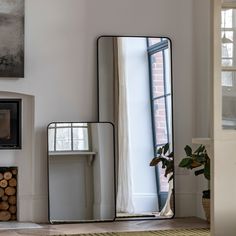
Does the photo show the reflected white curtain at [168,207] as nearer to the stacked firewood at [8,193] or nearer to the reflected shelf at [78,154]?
the reflected shelf at [78,154]

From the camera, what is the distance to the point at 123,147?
6707 millimetres

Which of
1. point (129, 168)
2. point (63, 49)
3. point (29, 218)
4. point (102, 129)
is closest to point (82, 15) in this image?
point (63, 49)

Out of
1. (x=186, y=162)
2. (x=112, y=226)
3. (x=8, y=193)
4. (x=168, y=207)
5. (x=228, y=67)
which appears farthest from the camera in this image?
(x=168, y=207)

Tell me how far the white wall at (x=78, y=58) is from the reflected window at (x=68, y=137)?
0.31 ft

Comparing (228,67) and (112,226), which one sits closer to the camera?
(228,67)

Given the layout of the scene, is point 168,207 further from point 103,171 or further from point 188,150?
point 103,171

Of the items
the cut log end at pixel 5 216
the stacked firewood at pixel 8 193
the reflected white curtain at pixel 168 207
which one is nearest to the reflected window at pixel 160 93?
the reflected white curtain at pixel 168 207

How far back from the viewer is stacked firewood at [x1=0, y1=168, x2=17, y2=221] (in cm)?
656

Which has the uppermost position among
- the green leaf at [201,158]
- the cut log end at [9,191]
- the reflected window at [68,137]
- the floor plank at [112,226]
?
the reflected window at [68,137]

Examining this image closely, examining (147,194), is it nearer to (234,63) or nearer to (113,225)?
(113,225)

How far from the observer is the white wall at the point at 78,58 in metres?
6.57

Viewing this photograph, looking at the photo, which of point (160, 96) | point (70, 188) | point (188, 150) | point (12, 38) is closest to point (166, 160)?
point (188, 150)

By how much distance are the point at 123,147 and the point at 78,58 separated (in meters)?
1.11

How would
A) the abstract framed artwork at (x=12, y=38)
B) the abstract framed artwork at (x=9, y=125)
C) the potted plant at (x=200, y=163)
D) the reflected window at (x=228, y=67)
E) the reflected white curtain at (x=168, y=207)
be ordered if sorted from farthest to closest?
the reflected white curtain at (x=168, y=207), the abstract framed artwork at (x=9, y=125), the abstract framed artwork at (x=12, y=38), the potted plant at (x=200, y=163), the reflected window at (x=228, y=67)
